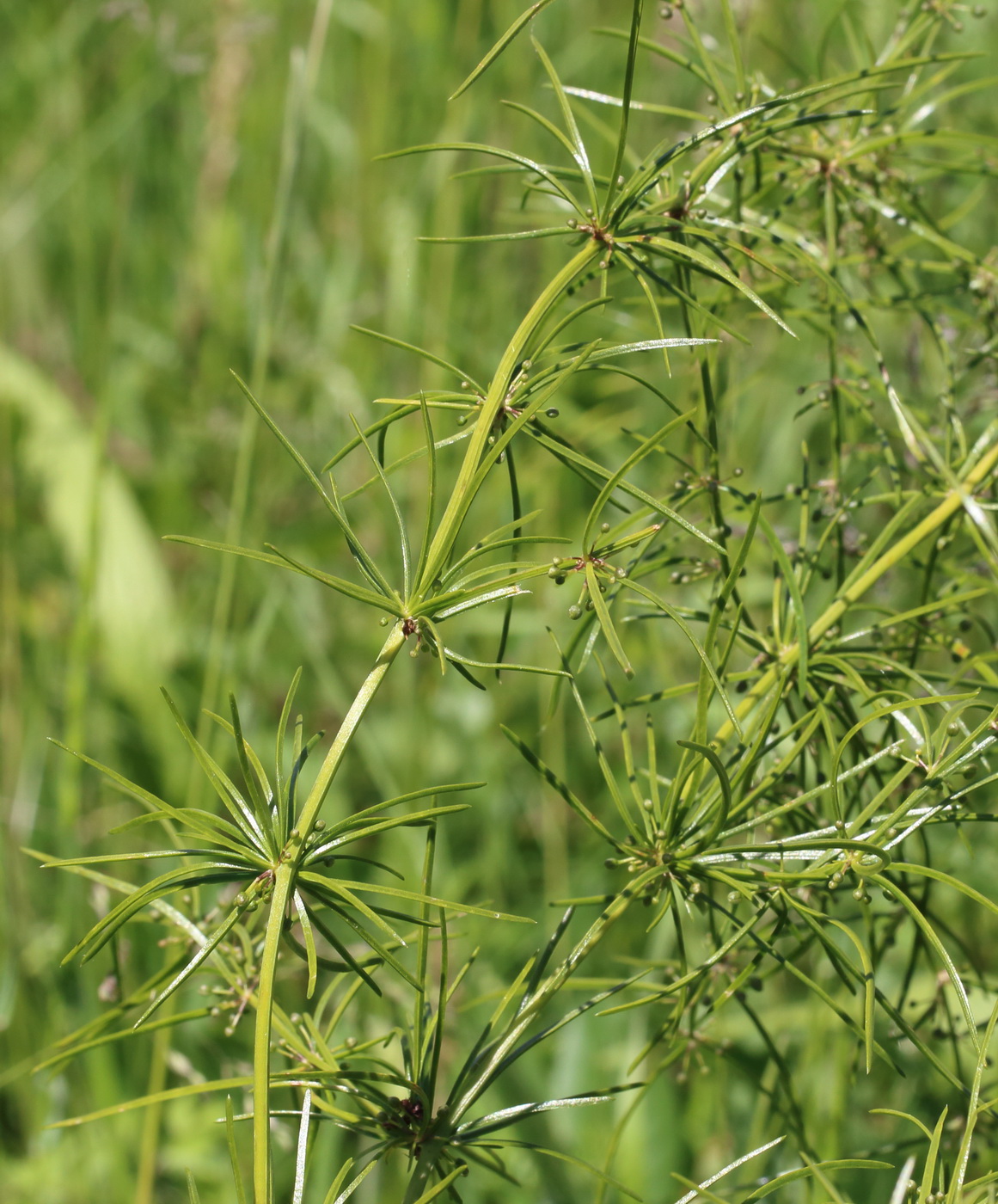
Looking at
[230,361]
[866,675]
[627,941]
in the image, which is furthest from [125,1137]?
[230,361]

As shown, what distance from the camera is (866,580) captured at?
82 centimetres

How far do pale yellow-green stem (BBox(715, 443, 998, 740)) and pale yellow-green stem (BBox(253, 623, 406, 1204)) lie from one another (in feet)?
0.95

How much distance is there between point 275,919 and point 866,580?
486 millimetres

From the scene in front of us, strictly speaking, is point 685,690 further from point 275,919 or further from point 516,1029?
point 275,919

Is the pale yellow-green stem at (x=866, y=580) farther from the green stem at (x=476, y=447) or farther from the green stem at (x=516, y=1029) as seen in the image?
the green stem at (x=476, y=447)

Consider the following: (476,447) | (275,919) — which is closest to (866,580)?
(476,447)

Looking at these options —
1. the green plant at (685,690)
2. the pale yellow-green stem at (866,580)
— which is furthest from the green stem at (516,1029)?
the pale yellow-green stem at (866,580)

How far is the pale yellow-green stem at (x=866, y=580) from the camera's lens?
0.81 metres

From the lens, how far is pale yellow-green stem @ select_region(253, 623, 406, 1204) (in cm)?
54

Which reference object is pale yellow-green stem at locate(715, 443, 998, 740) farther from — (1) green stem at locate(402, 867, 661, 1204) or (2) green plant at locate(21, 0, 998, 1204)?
(1) green stem at locate(402, 867, 661, 1204)

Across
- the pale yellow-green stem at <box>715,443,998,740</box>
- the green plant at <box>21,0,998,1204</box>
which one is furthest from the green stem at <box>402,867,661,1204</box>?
the pale yellow-green stem at <box>715,443,998,740</box>

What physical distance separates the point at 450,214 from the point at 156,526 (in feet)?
3.71

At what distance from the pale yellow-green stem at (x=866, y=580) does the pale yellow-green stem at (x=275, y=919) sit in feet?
0.95

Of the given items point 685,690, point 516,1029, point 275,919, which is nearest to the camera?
point 275,919
